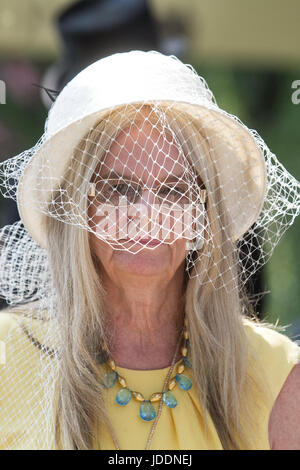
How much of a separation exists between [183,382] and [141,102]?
2.58ft

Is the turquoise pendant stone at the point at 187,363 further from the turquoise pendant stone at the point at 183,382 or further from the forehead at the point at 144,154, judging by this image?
the forehead at the point at 144,154

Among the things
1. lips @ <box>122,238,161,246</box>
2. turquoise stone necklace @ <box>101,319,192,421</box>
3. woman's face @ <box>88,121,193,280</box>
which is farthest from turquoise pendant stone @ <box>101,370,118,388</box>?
lips @ <box>122,238,161,246</box>

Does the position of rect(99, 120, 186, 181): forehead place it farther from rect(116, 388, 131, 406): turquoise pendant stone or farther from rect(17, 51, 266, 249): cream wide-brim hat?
rect(116, 388, 131, 406): turquoise pendant stone

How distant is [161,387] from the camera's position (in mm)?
2043

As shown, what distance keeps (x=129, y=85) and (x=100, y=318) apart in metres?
0.67

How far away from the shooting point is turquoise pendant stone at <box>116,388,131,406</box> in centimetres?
199

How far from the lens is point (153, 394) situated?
2018 millimetres

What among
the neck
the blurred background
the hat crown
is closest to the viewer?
the hat crown

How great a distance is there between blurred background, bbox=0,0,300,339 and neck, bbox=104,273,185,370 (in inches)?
92.9

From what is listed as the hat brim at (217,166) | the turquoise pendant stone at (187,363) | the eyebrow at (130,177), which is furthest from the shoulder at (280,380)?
the eyebrow at (130,177)

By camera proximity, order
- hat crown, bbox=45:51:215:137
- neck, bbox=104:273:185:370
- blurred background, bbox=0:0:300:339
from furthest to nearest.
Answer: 1. blurred background, bbox=0:0:300:339
2. neck, bbox=104:273:185:370
3. hat crown, bbox=45:51:215:137

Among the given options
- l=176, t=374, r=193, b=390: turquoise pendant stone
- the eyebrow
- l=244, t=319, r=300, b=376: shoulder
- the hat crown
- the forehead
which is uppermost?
the hat crown
